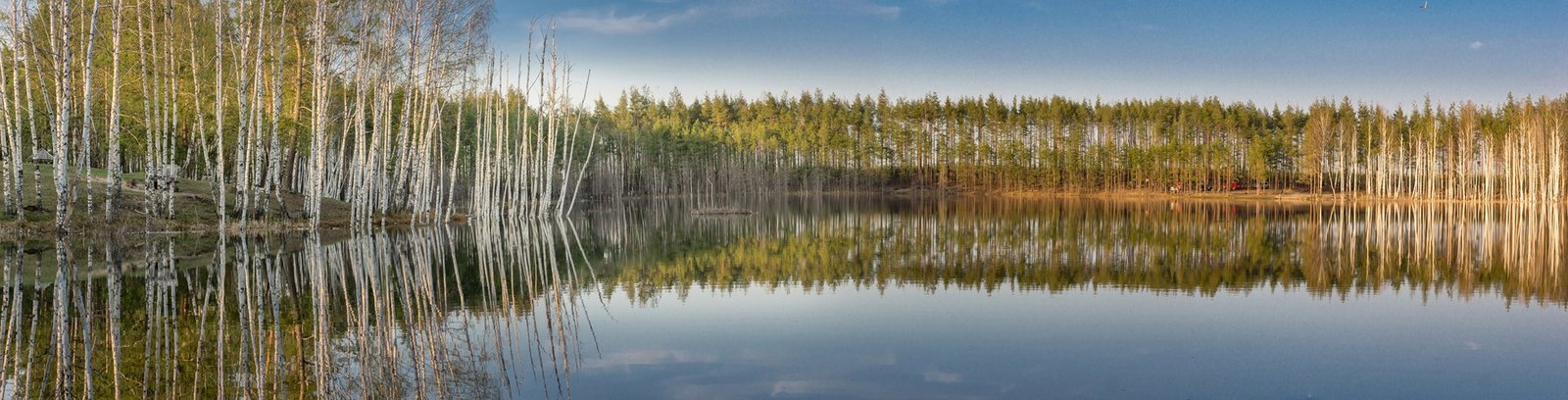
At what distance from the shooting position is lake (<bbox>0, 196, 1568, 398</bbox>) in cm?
754

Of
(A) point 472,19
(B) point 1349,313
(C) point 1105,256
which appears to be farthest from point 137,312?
(A) point 472,19

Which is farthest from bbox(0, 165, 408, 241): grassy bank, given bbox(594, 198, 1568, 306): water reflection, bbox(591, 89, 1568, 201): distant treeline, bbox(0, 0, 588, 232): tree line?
bbox(591, 89, 1568, 201): distant treeline

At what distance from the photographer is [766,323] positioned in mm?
11117

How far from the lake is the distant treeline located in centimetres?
5179

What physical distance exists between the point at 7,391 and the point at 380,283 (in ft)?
21.6

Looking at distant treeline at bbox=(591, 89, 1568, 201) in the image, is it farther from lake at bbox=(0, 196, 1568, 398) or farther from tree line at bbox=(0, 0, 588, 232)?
lake at bbox=(0, 196, 1568, 398)

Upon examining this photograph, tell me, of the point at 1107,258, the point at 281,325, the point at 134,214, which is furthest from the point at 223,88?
the point at 1107,258

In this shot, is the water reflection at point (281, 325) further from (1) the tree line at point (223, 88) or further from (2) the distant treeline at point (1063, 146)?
A: (2) the distant treeline at point (1063, 146)

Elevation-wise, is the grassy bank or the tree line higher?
the tree line

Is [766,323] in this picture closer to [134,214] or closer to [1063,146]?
[134,214]

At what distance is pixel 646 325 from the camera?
10.7 metres

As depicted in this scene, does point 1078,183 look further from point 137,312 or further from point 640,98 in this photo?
point 137,312

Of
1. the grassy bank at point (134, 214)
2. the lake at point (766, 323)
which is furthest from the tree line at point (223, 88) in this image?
the lake at point (766, 323)

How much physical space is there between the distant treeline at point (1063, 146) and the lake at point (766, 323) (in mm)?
51795
